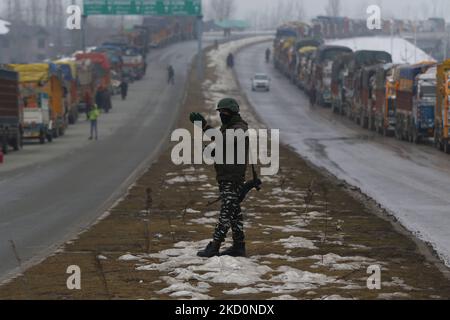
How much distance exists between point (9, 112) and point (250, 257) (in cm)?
3056

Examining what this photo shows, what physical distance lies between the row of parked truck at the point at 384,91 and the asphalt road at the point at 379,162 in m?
0.81

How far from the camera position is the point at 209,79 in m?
102

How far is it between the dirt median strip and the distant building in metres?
153

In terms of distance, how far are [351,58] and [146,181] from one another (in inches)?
1673

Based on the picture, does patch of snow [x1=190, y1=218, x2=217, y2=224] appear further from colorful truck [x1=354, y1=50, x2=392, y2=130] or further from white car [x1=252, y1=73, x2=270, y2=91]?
white car [x1=252, y1=73, x2=270, y2=91]

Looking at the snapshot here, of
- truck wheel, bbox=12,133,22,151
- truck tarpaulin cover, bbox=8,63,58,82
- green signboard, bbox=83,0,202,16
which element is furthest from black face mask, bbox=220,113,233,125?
green signboard, bbox=83,0,202,16

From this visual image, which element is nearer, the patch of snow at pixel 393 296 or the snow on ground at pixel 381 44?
the patch of snow at pixel 393 296

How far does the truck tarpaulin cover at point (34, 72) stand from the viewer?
5025 cm

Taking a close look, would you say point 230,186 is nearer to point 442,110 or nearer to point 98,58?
point 442,110

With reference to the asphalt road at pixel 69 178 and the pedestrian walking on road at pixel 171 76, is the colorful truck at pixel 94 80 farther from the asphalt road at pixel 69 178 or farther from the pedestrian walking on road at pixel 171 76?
the pedestrian walking on road at pixel 171 76

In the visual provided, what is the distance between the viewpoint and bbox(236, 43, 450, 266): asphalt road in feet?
67.6

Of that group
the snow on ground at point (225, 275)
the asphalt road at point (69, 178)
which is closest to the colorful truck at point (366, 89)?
the asphalt road at point (69, 178)

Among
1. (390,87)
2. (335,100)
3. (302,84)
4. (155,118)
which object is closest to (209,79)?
(302,84)

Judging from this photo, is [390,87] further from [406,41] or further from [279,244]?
[406,41]
